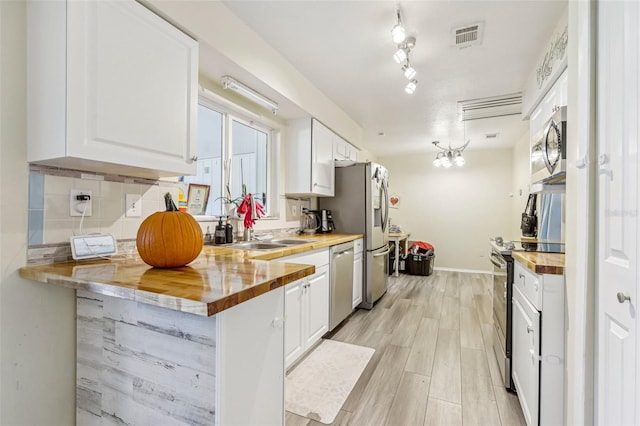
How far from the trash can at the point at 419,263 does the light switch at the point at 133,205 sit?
4738 millimetres

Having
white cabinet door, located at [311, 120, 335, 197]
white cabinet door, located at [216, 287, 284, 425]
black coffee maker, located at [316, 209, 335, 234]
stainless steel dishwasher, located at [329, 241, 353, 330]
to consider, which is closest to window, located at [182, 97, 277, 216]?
white cabinet door, located at [311, 120, 335, 197]

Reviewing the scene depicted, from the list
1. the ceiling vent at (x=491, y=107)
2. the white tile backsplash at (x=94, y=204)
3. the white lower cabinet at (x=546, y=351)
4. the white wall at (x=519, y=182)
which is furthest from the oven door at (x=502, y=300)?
the white wall at (x=519, y=182)

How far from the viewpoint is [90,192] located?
4.52 ft

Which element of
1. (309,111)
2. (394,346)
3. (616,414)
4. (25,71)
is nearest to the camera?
(616,414)

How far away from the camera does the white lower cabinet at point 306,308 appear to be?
2053 mm

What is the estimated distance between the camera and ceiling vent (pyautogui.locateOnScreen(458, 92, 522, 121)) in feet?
10.8

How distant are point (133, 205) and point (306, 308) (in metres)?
1.39

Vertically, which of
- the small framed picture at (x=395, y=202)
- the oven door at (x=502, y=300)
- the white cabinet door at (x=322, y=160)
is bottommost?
the oven door at (x=502, y=300)

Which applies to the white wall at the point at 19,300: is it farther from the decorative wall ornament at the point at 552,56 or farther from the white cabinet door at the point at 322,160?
the decorative wall ornament at the point at 552,56

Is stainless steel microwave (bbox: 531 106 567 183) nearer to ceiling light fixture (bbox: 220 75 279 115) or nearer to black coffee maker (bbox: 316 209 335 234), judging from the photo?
ceiling light fixture (bbox: 220 75 279 115)

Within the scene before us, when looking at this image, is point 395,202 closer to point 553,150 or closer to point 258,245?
point 258,245

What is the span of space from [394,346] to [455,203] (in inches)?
168

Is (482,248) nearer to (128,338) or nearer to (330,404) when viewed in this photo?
(330,404)

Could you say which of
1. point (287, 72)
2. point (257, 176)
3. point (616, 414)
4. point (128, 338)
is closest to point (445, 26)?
point (287, 72)
